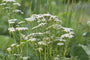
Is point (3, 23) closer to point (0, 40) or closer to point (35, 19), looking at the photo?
point (0, 40)

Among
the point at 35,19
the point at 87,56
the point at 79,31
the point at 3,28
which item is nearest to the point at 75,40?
the point at 79,31

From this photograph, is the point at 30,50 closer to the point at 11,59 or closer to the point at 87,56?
the point at 11,59

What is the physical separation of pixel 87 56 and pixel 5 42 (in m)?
0.72

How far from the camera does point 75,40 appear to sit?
1242mm

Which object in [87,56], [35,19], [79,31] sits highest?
[35,19]

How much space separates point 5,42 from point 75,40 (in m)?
0.62

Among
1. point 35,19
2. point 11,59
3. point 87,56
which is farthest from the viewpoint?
point 87,56

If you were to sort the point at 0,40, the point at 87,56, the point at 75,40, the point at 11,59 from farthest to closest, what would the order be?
the point at 0,40 < the point at 75,40 < the point at 87,56 < the point at 11,59

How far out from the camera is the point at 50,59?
100cm

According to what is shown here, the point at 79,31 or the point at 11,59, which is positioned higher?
the point at 79,31

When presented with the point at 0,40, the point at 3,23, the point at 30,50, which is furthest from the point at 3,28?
the point at 30,50

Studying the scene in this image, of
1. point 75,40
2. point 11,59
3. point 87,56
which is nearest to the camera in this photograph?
point 11,59

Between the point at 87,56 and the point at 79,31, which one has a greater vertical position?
the point at 79,31

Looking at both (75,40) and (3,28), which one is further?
(3,28)
